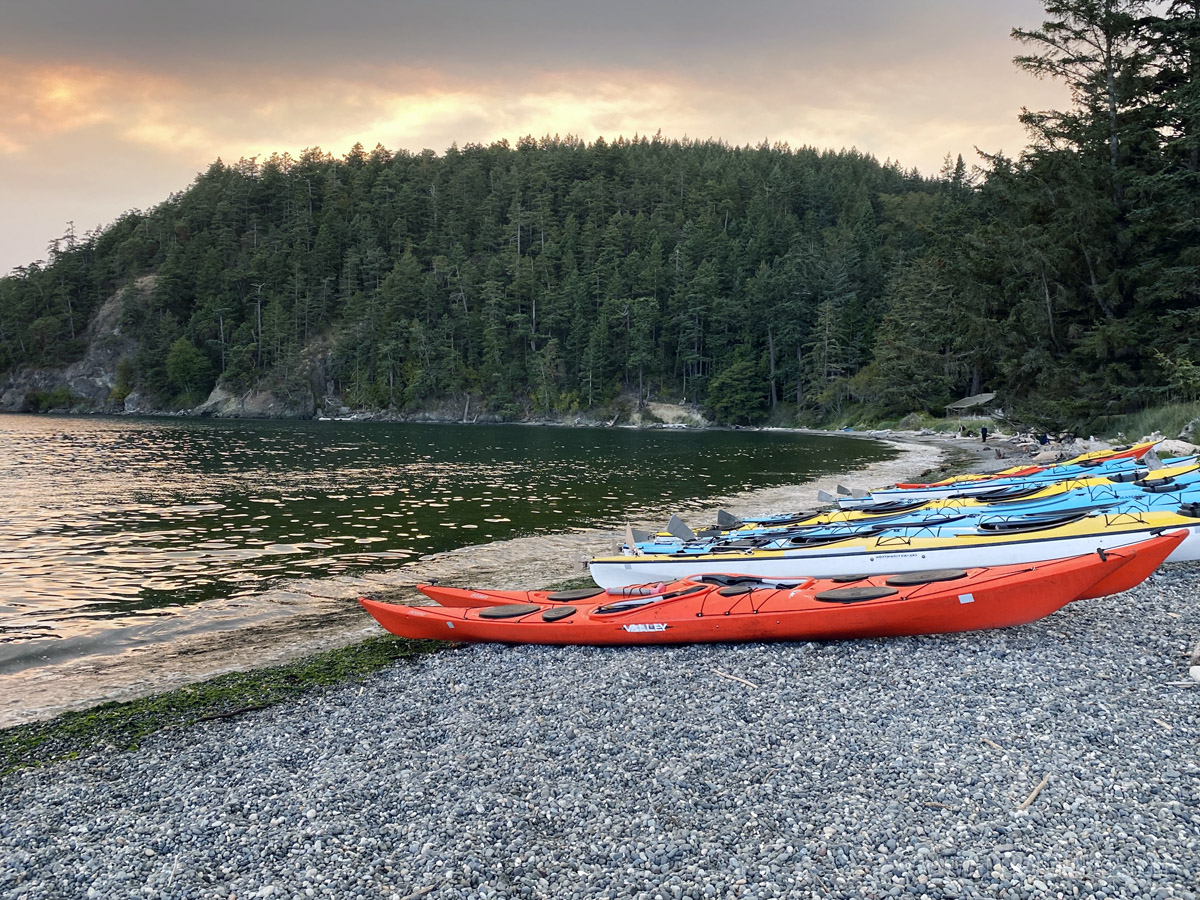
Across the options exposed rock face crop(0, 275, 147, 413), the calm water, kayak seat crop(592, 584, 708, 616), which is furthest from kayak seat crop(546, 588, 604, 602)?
exposed rock face crop(0, 275, 147, 413)

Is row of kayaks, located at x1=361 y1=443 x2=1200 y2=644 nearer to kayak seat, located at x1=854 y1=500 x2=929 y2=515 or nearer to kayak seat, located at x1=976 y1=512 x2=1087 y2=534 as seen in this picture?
kayak seat, located at x1=976 y1=512 x2=1087 y2=534

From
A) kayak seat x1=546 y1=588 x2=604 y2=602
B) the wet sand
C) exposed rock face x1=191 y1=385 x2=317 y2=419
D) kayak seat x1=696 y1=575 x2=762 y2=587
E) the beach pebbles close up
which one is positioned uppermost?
exposed rock face x1=191 y1=385 x2=317 y2=419

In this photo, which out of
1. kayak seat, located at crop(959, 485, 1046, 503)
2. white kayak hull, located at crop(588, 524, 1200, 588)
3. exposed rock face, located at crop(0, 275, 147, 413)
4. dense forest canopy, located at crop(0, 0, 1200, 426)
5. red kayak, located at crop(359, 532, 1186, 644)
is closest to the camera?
red kayak, located at crop(359, 532, 1186, 644)

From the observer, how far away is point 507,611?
31.9 ft

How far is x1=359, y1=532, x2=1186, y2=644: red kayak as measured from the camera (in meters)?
8.30

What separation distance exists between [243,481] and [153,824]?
84.5 ft

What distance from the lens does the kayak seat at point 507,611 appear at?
31.7 feet

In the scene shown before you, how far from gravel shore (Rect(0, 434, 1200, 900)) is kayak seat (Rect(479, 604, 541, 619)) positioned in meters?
1.45

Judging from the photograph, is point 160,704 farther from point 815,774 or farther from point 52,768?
point 815,774

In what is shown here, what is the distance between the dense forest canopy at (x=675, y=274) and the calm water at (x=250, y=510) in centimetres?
1386

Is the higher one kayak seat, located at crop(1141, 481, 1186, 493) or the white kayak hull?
kayak seat, located at crop(1141, 481, 1186, 493)

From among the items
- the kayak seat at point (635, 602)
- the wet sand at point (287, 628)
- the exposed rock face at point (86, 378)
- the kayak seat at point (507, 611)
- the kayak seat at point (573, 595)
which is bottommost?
the wet sand at point (287, 628)

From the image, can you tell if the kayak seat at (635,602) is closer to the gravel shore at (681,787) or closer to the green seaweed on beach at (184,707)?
the gravel shore at (681,787)

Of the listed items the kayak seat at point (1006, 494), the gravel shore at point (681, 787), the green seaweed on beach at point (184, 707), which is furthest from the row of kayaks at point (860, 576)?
the green seaweed on beach at point (184, 707)
